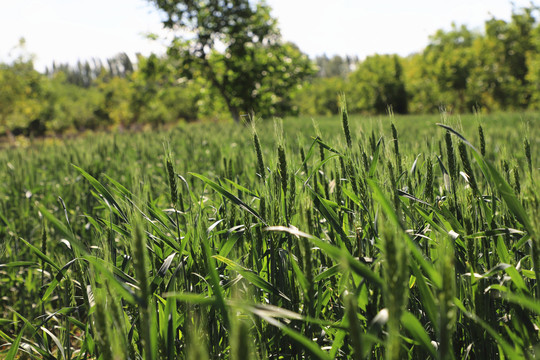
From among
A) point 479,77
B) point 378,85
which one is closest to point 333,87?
point 378,85

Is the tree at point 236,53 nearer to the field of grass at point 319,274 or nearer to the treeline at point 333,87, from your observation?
the treeline at point 333,87

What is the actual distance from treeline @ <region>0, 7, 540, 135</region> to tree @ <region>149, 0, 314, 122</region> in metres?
0.21

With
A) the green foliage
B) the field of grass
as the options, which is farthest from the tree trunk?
the green foliage

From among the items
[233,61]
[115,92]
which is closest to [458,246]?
[233,61]

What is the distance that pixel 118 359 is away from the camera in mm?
517

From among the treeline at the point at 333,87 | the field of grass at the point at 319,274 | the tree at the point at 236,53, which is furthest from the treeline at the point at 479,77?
the field of grass at the point at 319,274

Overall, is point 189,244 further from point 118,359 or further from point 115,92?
point 115,92

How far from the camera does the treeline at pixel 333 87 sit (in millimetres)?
19078

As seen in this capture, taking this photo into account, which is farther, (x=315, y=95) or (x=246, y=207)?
(x=315, y=95)

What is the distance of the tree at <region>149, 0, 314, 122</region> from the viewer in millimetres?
17125

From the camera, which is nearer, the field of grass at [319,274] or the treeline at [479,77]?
the field of grass at [319,274]

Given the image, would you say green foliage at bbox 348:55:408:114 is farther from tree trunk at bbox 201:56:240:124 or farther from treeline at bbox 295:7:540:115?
tree trunk at bbox 201:56:240:124

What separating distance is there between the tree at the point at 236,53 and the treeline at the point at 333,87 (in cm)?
21

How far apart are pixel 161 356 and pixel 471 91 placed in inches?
1782
